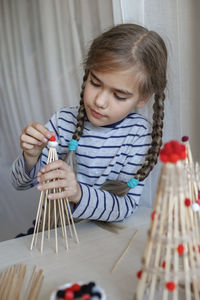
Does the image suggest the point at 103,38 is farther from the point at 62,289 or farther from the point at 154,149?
the point at 62,289

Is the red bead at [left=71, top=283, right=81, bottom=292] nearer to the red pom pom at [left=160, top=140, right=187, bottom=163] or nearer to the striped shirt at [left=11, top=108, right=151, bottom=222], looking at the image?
the red pom pom at [left=160, top=140, right=187, bottom=163]

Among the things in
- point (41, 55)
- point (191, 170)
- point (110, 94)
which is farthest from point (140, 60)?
point (41, 55)

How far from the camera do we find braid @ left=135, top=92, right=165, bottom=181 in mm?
1004

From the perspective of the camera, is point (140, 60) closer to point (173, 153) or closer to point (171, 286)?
point (173, 153)

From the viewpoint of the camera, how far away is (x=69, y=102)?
5.87ft

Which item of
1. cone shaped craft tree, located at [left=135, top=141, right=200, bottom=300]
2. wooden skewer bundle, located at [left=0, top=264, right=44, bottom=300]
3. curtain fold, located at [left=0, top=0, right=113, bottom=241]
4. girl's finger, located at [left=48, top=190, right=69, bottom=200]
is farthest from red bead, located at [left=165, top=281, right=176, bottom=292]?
curtain fold, located at [left=0, top=0, right=113, bottom=241]

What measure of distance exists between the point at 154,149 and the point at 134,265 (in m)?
0.40

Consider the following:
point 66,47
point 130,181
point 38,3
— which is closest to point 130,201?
point 130,181

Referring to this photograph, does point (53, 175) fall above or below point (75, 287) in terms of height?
above

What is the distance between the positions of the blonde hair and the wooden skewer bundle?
1.42 feet

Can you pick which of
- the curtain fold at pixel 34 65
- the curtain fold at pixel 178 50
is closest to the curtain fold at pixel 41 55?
the curtain fold at pixel 34 65

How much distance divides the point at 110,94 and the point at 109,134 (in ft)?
0.62

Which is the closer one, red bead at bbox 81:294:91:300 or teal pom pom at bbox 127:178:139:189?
red bead at bbox 81:294:91:300

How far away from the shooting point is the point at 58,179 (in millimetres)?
817
